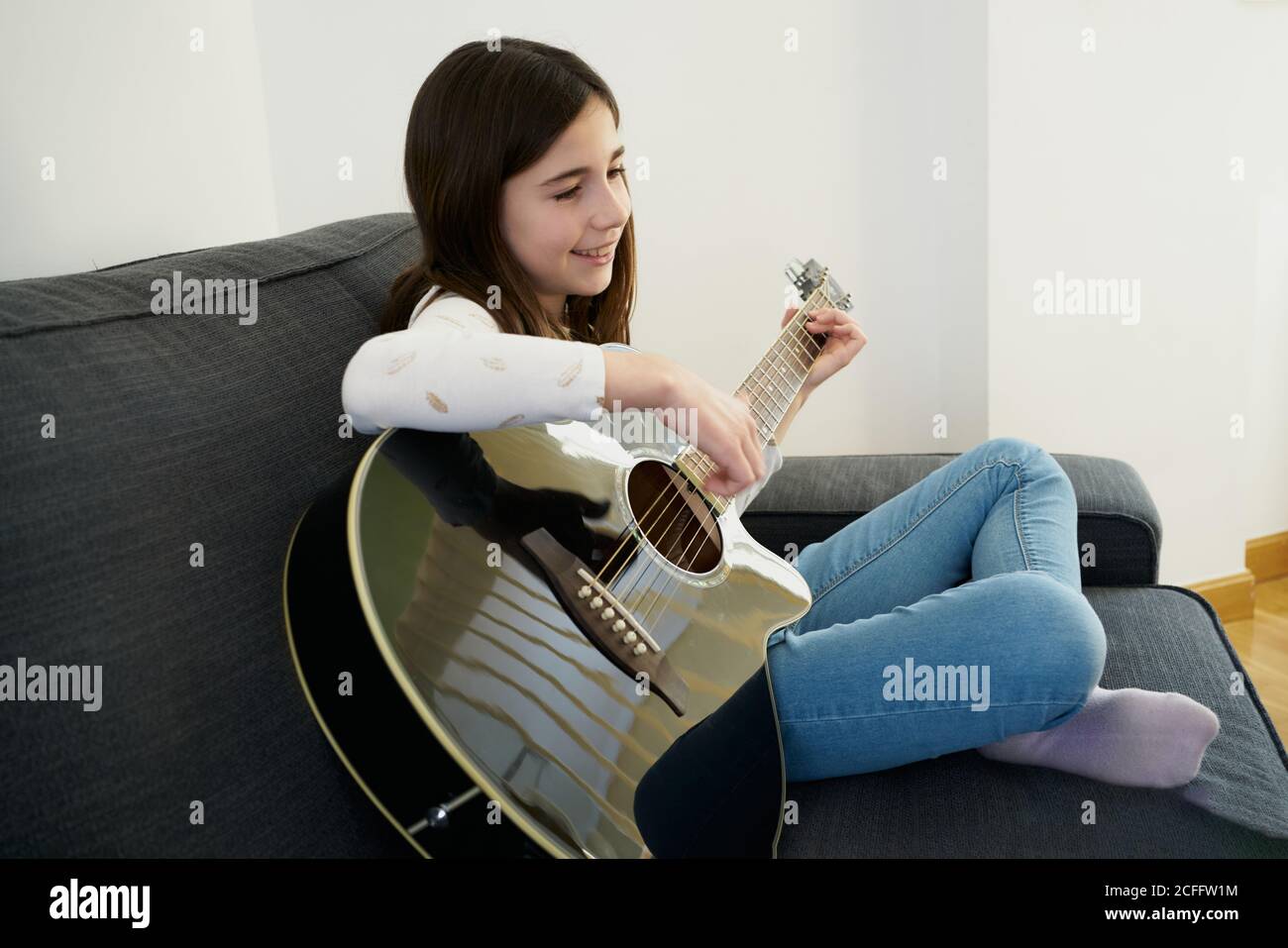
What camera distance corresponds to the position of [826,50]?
204cm

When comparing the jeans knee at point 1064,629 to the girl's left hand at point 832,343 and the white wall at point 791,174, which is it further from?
the white wall at point 791,174

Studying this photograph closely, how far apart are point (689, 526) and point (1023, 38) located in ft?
4.60

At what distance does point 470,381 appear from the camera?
0.81 metres

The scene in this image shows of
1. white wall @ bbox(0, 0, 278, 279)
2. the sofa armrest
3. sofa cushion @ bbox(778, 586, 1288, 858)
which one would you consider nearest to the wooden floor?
the sofa armrest

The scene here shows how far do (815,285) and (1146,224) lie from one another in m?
0.93

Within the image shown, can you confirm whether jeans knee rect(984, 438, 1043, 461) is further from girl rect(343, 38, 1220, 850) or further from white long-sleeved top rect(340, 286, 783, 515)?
white long-sleeved top rect(340, 286, 783, 515)

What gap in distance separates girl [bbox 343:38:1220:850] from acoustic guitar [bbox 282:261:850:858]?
0.05 m

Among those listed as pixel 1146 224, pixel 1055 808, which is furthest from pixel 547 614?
pixel 1146 224

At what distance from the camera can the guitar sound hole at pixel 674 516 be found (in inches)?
36.9

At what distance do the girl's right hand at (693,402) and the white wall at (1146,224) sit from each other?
A: 1.28m

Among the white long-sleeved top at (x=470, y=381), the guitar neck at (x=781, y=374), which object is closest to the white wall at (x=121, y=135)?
the white long-sleeved top at (x=470, y=381)

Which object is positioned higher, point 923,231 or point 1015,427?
point 923,231
